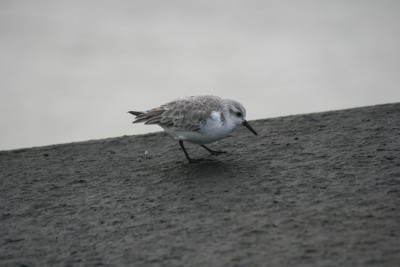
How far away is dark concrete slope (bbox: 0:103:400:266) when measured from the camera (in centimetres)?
285

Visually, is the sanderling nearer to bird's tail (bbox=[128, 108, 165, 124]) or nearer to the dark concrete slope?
bird's tail (bbox=[128, 108, 165, 124])

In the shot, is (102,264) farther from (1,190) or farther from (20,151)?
(20,151)

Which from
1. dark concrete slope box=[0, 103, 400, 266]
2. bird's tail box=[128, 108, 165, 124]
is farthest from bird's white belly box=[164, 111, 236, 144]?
bird's tail box=[128, 108, 165, 124]

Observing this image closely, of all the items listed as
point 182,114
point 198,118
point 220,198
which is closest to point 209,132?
point 198,118

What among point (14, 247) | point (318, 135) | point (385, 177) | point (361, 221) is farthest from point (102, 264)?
point (318, 135)

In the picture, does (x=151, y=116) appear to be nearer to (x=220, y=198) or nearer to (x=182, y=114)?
(x=182, y=114)

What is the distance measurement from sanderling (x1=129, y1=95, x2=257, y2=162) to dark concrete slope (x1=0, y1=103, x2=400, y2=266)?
0.25 meters

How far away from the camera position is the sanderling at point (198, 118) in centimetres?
467

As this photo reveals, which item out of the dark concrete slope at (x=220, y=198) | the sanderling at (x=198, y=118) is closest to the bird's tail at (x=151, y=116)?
the sanderling at (x=198, y=118)

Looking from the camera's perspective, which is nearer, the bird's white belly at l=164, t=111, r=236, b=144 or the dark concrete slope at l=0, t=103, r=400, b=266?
the dark concrete slope at l=0, t=103, r=400, b=266

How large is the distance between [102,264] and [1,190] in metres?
1.90

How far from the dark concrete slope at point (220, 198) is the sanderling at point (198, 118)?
246 mm

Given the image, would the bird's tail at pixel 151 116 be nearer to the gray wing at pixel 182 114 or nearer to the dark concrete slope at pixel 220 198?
the gray wing at pixel 182 114

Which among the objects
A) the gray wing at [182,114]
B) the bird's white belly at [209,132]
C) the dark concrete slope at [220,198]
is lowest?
the dark concrete slope at [220,198]
